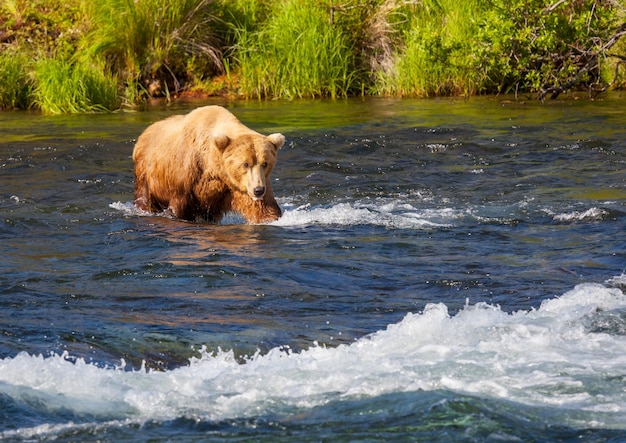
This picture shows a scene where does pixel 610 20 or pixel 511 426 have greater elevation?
pixel 610 20

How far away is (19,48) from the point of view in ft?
59.9

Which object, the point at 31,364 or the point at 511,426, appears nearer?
the point at 511,426

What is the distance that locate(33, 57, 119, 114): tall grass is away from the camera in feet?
55.0

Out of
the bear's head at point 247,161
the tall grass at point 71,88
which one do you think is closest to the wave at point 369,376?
the bear's head at point 247,161

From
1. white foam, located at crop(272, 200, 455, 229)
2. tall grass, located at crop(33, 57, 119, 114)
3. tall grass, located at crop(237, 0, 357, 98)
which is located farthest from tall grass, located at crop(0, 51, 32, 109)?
white foam, located at crop(272, 200, 455, 229)

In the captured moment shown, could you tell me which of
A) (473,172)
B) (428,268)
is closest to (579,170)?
(473,172)

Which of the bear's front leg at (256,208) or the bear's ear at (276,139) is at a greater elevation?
the bear's ear at (276,139)

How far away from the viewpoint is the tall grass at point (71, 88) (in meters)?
16.8

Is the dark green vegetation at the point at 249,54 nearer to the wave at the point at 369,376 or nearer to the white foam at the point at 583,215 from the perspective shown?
the white foam at the point at 583,215

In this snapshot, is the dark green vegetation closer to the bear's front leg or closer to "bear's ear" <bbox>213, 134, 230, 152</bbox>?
the bear's front leg

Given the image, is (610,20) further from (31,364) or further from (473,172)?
(31,364)

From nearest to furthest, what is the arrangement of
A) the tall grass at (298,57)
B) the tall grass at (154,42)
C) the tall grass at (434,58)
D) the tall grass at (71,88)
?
1. the tall grass at (434,58)
2. the tall grass at (71,88)
3. the tall grass at (298,57)
4. the tall grass at (154,42)

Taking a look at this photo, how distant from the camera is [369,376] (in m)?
5.02

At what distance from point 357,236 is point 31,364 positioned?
375cm
